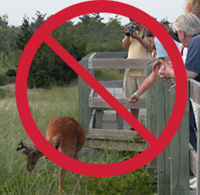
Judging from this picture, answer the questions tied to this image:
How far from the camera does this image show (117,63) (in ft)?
24.2

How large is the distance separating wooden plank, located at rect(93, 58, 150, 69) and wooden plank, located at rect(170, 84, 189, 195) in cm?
326

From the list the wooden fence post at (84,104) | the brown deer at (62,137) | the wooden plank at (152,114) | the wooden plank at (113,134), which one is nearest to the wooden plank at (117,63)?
the wooden fence post at (84,104)

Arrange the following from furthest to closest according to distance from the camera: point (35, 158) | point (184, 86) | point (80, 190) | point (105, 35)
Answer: point (105, 35) < point (80, 190) < point (35, 158) < point (184, 86)

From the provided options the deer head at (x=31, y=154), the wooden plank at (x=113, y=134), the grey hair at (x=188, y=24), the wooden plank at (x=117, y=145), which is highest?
the grey hair at (x=188, y=24)

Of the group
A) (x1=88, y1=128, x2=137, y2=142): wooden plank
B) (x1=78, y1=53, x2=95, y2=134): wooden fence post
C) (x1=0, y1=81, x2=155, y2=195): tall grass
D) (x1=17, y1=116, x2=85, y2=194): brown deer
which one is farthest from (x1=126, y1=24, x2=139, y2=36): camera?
(x1=17, y1=116, x2=85, y2=194): brown deer

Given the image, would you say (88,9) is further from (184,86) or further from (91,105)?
(91,105)

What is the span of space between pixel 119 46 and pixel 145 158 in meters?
27.5

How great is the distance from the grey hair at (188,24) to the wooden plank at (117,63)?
9.91 feet

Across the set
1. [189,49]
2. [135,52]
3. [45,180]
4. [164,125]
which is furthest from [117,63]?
[189,49]

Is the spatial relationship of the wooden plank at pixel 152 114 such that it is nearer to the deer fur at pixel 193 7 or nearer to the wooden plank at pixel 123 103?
the wooden plank at pixel 123 103

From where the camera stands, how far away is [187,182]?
4020 millimetres

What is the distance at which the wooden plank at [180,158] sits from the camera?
12.7ft

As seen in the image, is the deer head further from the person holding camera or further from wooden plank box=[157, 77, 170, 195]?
the person holding camera

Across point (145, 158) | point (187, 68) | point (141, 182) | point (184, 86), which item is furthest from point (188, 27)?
point (141, 182)
